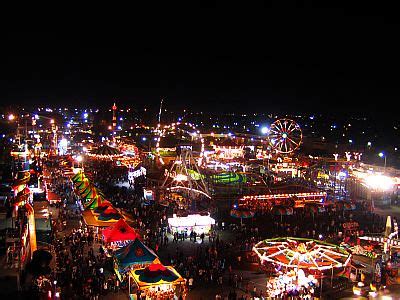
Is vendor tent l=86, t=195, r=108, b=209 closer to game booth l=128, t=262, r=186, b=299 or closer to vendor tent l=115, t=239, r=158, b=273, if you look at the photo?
vendor tent l=115, t=239, r=158, b=273

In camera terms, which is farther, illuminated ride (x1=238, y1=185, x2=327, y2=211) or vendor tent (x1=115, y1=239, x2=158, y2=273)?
illuminated ride (x1=238, y1=185, x2=327, y2=211)

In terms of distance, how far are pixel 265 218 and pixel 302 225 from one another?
218 cm

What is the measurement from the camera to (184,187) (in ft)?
93.9

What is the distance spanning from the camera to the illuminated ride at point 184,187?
27.4m

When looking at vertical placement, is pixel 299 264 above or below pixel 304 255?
below

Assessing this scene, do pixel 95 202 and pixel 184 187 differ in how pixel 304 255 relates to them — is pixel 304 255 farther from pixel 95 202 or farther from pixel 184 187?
pixel 184 187

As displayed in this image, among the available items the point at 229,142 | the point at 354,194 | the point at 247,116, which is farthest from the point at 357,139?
the point at 247,116

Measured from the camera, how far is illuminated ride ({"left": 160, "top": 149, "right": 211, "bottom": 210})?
90.0ft

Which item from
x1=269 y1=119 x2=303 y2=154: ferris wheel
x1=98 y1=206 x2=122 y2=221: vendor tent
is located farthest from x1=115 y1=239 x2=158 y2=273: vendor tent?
x1=269 y1=119 x2=303 y2=154: ferris wheel

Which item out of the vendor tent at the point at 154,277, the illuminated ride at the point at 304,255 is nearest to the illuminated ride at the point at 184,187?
the illuminated ride at the point at 304,255

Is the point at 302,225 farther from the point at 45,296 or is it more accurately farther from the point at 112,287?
the point at 45,296

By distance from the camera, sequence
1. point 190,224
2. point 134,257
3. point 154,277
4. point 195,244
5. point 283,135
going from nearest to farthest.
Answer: point 154,277
point 134,257
point 195,244
point 190,224
point 283,135

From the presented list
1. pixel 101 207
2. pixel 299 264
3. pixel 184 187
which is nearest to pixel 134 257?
pixel 299 264

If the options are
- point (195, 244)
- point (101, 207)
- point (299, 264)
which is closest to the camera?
point (299, 264)
